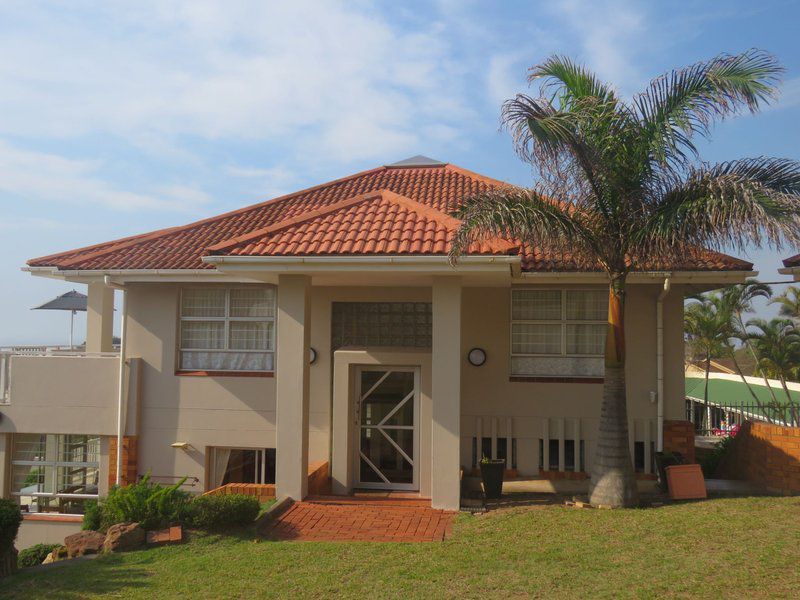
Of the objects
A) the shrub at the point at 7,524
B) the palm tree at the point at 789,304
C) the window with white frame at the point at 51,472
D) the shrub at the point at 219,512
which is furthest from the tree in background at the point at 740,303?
the shrub at the point at 7,524

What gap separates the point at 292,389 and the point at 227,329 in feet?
11.4

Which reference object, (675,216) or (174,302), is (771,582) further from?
(174,302)

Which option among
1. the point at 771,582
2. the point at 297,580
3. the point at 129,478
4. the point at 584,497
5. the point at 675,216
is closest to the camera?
the point at 771,582

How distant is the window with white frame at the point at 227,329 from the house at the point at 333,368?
0.03 m

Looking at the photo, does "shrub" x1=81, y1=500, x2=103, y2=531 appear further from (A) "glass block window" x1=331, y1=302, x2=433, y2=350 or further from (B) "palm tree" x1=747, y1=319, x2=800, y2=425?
(B) "palm tree" x1=747, y1=319, x2=800, y2=425

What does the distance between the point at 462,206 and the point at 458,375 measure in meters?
2.57

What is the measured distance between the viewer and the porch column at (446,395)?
10156 millimetres

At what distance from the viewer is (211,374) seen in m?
13.5

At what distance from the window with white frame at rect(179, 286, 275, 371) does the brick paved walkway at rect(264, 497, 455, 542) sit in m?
3.91

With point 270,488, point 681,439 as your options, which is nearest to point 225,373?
point 270,488

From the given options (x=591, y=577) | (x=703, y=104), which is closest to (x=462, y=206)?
(x=703, y=104)

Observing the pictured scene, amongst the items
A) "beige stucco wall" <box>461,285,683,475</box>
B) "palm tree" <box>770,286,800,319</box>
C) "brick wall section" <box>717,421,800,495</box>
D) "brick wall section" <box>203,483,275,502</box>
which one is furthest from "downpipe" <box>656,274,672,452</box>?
"palm tree" <box>770,286,800,319</box>

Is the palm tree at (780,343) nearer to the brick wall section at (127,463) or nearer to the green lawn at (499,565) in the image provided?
the green lawn at (499,565)

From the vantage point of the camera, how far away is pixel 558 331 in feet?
42.2
